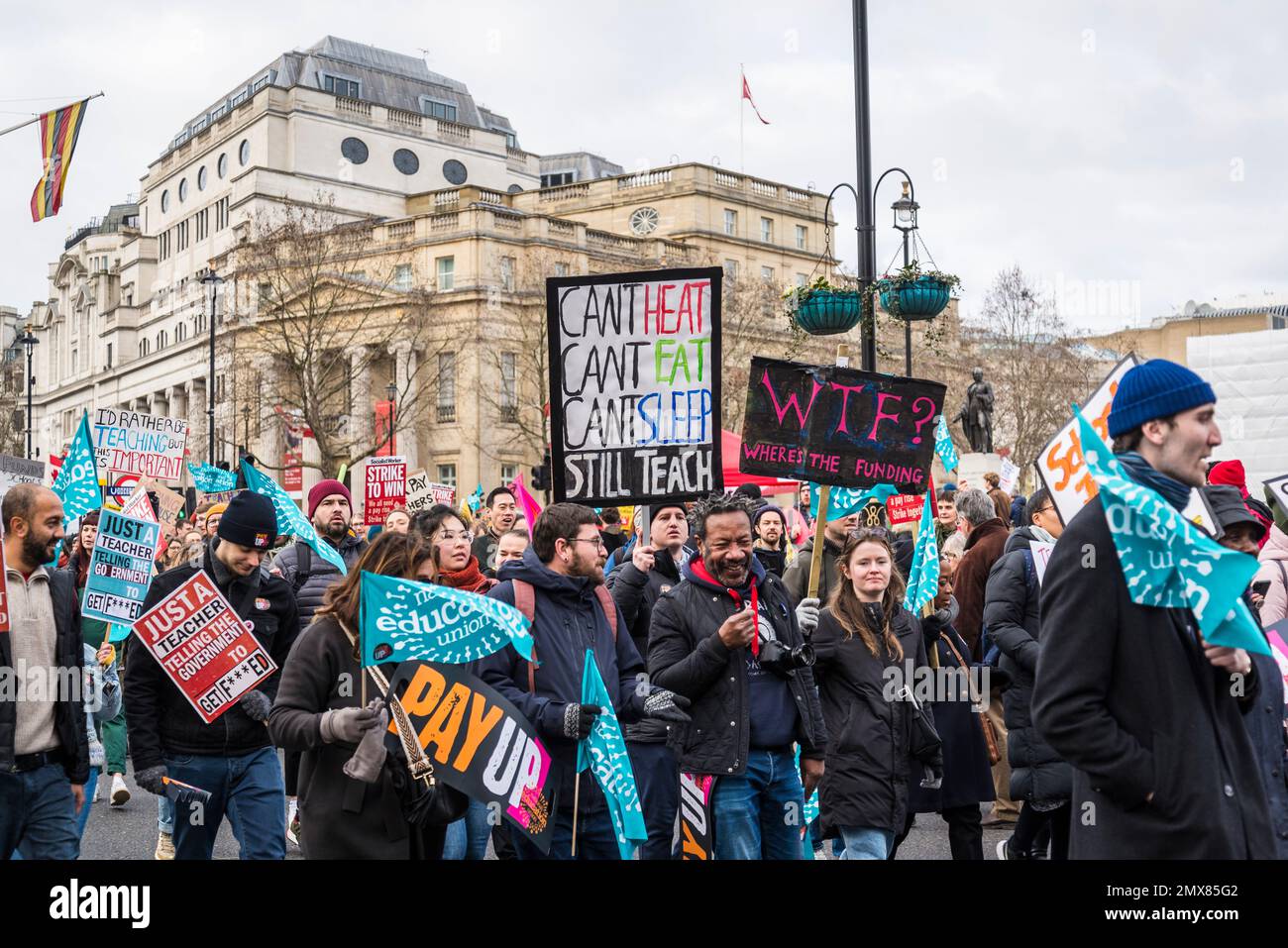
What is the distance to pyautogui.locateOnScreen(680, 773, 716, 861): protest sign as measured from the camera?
21.1ft

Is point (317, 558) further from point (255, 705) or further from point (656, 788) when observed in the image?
point (656, 788)

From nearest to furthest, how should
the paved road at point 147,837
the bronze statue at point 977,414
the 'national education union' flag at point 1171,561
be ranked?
1. the 'national education union' flag at point 1171,561
2. the paved road at point 147,837
3. the bronze statue at point 977,414

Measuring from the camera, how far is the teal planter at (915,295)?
1284 centimetres

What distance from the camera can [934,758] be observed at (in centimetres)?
688

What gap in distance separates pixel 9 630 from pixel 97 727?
5.67m

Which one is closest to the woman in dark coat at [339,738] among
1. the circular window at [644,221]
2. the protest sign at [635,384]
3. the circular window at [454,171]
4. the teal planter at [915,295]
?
the protest sign at [635,384]

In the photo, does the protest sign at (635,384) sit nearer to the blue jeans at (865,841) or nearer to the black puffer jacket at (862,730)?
the black puffer jacket at (862,730)

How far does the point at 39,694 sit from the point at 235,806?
936 mm

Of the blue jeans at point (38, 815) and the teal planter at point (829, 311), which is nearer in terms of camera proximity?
the blue jeans at point (38, 815)

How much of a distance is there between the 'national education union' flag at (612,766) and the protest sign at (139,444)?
1053 cm

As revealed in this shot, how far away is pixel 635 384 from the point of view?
7055mm

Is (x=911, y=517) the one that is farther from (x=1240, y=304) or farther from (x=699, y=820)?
(x=1240, y=304)

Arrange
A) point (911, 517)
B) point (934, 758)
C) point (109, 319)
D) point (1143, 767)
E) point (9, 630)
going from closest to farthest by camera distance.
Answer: point (1143, 767) < point (9, 630) < point (934, 758) < point (911, 517) < point (109, 319)
